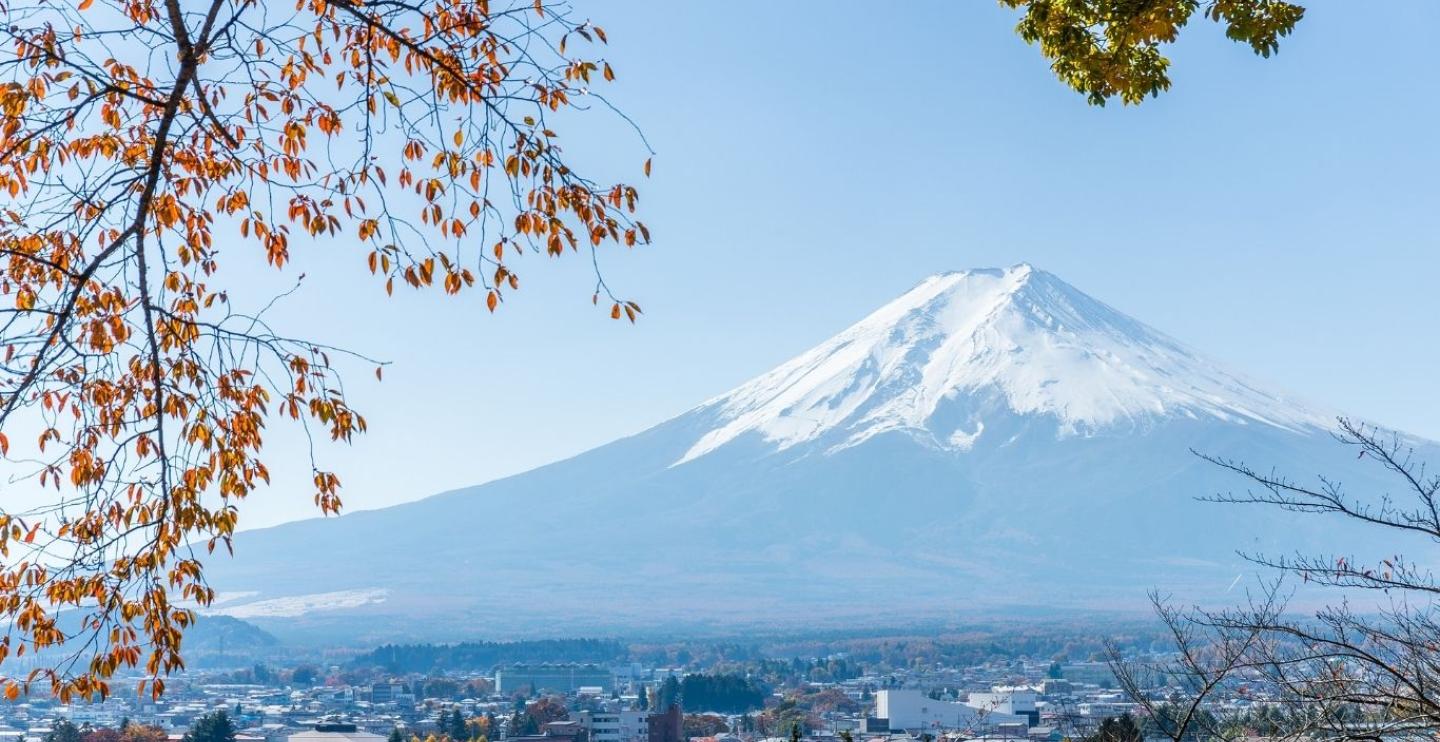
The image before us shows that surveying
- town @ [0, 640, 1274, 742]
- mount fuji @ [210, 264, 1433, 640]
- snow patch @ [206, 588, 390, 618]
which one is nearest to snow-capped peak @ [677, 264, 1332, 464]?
mount fuji @ [210, 264, 1433, 640]

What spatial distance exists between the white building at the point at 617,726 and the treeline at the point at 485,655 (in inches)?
1435

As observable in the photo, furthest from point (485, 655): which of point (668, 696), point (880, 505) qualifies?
point (880, 505)

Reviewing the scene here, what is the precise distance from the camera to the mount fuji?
112 meters

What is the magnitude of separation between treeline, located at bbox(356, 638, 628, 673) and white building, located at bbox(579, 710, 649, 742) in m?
36.4

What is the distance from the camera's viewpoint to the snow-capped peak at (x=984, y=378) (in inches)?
5531

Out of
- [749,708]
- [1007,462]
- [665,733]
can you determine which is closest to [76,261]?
[665,733]

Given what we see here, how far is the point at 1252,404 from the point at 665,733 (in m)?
122

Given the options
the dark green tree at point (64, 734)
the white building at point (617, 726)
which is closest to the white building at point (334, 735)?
the white building at point (617, 726)

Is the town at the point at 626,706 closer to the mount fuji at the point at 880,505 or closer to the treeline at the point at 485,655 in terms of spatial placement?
the treeline at the point at 485,655

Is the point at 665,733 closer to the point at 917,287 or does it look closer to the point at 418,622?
the point at 418,622

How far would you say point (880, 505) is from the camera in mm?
131750

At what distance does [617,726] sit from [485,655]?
42.6 metres

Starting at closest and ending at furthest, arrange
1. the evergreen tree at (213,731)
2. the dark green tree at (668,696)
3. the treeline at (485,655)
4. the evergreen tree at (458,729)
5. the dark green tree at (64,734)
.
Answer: the dark green tree at (64,734)
the evergreen tree at (213,731)
the evergreen tree at (458,729)
the dark green tree at (668,696)
the treeline at (485,655)

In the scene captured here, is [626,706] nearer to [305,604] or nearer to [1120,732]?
[1120,732]
